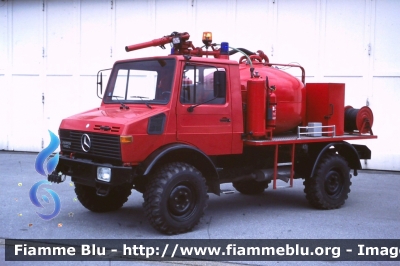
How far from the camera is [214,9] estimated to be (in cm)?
1377

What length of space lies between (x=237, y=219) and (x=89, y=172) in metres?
2.36

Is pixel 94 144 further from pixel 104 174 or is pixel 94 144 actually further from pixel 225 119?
pixel 225 119

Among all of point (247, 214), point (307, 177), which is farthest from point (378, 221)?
point (247, 214)

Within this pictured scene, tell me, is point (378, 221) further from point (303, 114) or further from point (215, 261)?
point (215, 261)

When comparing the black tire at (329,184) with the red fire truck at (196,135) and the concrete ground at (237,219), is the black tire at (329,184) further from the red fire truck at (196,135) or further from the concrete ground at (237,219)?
the concrete ground at (237,219)

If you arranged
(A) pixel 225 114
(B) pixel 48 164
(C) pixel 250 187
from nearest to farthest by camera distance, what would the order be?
(B) pixel 48 164 < (A) pixel 225 114 < (C) pixel 250 187

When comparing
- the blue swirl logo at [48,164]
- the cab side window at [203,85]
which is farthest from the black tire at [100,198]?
the cab side window at [203,85]

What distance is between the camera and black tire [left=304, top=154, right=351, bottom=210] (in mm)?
8680

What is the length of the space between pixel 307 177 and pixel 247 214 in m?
1.20

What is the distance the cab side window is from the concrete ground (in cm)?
175

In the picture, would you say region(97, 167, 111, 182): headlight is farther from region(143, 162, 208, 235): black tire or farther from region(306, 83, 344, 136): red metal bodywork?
region(306, 83, 344, 136): red metal bodywork

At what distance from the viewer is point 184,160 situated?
291 inches

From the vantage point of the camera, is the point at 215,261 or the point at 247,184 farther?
the point at 247,184

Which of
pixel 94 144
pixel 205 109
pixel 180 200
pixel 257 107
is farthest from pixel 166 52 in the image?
pixel 180 200
